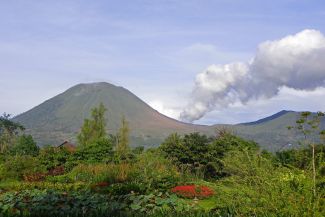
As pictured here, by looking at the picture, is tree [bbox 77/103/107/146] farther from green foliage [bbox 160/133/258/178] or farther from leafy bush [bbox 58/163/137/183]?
leafy bush [bbox 58/163/137/183]

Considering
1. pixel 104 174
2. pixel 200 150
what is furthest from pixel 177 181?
pixel 200 150

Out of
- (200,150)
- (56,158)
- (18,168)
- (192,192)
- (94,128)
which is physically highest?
(94,128)

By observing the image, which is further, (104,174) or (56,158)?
(56,158)

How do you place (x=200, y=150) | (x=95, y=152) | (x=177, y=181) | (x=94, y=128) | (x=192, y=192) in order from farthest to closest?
(x=94, y=128), (x=95, y=152), (x=200, y=150), (x=177, y=181), (x=192, y=192)

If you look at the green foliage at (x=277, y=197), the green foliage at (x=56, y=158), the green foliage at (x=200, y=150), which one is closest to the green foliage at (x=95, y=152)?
the green foliage at (x=56, y=158)

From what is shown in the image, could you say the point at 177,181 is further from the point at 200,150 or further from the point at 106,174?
the point at 200,150

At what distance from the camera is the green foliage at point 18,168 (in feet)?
74.4

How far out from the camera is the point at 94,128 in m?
47.9

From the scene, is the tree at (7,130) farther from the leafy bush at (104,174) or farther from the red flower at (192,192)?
the red flower at (192,192)

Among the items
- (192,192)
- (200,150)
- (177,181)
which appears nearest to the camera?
(192,192)

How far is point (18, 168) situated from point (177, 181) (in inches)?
387

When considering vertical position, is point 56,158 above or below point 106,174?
above

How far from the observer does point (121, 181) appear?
16938 millimetres

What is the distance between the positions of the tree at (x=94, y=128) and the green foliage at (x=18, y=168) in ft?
68.2
